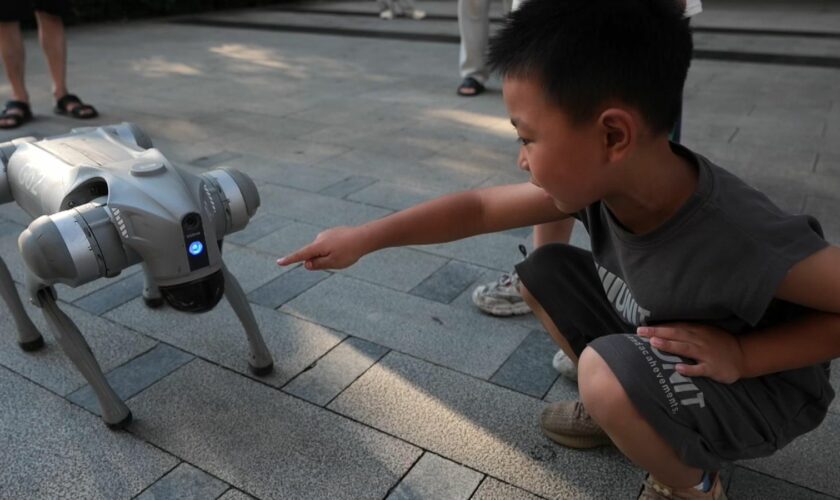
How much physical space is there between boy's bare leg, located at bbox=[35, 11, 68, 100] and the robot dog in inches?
135

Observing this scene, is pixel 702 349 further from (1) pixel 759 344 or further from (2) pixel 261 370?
(2) pixel 261 370

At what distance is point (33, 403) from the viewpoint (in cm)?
203

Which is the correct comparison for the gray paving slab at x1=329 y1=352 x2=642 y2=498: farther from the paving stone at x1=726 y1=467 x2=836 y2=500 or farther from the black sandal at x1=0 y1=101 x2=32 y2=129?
the black sandal at x1=0 y1=101 x2=32 y2=129

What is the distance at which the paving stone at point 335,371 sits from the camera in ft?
6.79

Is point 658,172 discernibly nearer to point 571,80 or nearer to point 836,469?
point 571,80

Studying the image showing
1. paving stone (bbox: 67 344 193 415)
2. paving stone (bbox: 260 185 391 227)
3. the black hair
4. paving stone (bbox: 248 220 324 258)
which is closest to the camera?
the black hair

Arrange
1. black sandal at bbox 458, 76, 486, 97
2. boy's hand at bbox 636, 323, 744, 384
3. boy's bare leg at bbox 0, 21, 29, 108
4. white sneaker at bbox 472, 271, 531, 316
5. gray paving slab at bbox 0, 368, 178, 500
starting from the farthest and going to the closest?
black sandal at bbox 458, 76, 486, 97 < boy's bare leg at bbox 0, 21, 29, 108 < white sneaker at bbox 472, 271, 531, 316 < gray paving slab at bbox 0, 368, 178, 500 < boy's hand at bbox 636, 323, 744, 384

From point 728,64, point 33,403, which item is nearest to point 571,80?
point 33,403

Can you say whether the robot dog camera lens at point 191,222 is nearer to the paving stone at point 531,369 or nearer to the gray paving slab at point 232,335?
the gray paving slab at point 232,335

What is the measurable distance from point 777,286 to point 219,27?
1030 cm

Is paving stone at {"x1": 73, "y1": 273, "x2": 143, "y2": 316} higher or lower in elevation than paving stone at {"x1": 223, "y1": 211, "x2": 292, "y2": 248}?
higher

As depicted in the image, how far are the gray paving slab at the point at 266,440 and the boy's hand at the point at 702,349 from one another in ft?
2.51

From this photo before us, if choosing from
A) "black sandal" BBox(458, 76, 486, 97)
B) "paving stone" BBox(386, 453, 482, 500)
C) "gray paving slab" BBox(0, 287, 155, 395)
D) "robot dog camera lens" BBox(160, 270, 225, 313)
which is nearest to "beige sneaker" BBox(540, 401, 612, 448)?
"paving stone" BBox(386, 453, 482, 500)

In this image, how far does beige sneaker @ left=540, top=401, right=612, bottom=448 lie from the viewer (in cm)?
179
